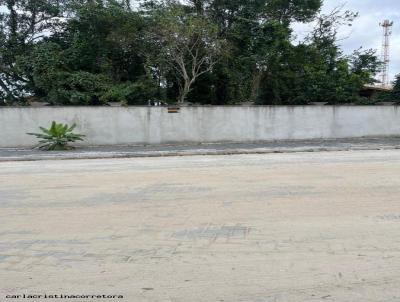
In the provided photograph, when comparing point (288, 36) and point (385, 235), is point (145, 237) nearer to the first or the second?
point (385, 235)

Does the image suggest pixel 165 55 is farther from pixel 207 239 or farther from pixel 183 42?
pixel 207 239

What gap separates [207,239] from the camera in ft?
19.5

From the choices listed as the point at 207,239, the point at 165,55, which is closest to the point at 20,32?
the point at 165,55

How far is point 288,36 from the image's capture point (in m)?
30.5

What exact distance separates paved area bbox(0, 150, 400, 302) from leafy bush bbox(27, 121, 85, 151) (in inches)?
440

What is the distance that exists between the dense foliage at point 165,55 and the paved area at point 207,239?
17.2 meters

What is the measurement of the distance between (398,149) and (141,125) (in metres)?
11.6

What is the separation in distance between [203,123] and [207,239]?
18.3 meters

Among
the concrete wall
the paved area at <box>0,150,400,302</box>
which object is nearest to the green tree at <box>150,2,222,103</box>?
the concrete wall

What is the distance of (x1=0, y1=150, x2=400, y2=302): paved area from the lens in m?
4.46

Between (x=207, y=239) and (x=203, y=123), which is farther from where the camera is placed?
(x=203, y=123)

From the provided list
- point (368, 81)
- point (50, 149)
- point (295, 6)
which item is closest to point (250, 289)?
point (50, 149)

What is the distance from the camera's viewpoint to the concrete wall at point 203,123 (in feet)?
76.2

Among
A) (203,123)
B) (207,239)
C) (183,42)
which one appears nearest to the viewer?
(207,239)
